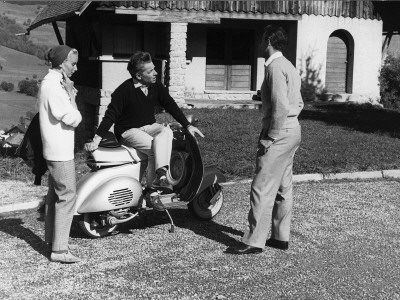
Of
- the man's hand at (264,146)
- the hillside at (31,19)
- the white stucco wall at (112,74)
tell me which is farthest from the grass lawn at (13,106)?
the man's hand at (264,146)

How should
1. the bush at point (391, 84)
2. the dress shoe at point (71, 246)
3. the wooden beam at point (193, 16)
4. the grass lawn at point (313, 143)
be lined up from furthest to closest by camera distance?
the bush at point (391, 84)
the wooden beam at point (193, 16)
the grass lawn at point (313, 143)
the dress shoe at point (71, 246)

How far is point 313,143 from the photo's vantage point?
13797 millimetres

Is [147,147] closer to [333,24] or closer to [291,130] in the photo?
[291,130]

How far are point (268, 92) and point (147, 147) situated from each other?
136cm

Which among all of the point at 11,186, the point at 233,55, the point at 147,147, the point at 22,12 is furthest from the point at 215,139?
the point at 22,12

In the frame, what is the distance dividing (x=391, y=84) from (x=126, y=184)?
63.2 ft

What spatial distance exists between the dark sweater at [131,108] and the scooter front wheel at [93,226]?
0.84 metres

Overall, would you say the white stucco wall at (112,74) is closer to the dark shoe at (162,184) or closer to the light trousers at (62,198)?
the dark shoe at (162,184)

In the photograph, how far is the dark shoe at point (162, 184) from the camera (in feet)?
23.7

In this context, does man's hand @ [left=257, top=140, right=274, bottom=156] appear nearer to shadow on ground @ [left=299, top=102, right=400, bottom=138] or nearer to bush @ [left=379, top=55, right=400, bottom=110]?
shadow on ground @ [left=299, top=102, right=400, bottom=138]

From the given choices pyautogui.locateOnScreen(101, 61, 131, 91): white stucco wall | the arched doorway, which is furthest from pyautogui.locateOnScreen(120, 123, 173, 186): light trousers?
the arched doorway

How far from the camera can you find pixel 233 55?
2553 centimetres

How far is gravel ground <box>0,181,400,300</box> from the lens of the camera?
568 centimetres

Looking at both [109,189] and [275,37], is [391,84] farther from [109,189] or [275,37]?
[109,189]
